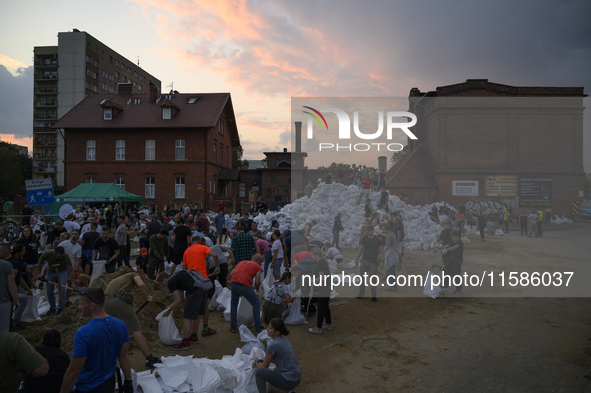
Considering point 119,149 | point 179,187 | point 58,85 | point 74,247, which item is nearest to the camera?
point 74,247

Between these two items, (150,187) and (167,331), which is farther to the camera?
(150,187)

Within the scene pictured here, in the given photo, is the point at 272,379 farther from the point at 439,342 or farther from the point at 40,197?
the point at 40,197

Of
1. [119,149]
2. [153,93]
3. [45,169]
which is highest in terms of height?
[153,93]

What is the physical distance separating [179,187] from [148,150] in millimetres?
4827

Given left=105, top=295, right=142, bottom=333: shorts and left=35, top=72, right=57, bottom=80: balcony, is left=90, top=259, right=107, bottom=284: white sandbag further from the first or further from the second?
left=35, top=72, right=57, bottom=80: balcony

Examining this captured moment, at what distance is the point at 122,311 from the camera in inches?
190

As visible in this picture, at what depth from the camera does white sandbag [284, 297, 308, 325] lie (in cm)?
716

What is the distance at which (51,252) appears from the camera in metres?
6.90

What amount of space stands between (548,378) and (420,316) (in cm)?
282

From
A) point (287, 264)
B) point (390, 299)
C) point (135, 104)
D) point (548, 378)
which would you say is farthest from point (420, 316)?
point (135, 104)

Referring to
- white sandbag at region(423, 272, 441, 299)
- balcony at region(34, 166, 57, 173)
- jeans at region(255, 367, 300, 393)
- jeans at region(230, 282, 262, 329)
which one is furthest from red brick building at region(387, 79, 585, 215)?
balcony at region(34, 166, 57, 173)

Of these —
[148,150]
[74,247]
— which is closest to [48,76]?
[148,150]

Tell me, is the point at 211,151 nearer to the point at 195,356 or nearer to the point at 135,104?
the point at 135,104

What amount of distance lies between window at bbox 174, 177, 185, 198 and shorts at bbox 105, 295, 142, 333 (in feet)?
87.1
